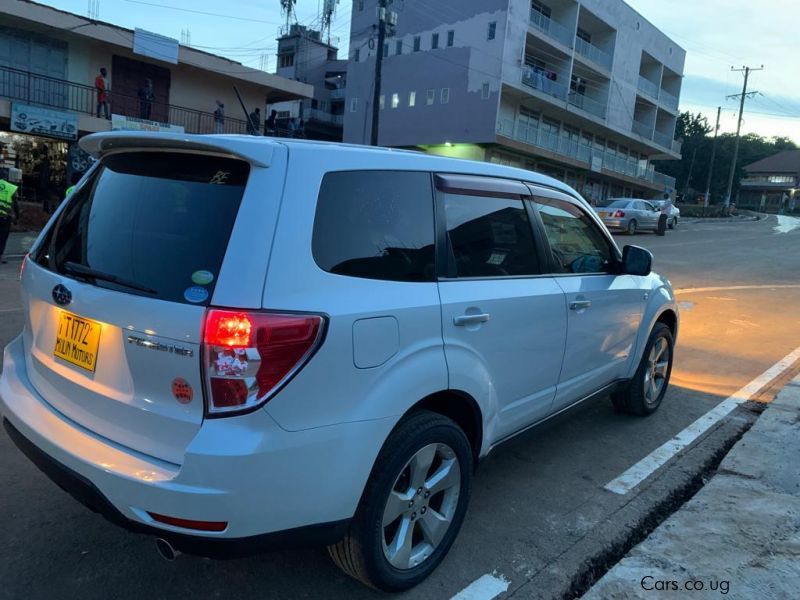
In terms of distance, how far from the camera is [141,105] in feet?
66.6

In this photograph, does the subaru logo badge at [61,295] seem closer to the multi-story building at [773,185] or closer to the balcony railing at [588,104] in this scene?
the balcony railing at [588,104]

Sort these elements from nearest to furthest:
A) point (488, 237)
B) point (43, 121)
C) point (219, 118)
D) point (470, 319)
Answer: point (470, 319)
point (488, 237)
point (43, 121)
point (219, 118)

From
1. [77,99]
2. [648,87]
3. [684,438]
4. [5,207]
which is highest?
[648,87]

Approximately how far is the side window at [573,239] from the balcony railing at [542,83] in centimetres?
3253

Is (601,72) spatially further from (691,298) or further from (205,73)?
(691,298)

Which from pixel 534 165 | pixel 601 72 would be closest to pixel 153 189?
pixel 534 165

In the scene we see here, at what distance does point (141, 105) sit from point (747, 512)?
69.7 ft

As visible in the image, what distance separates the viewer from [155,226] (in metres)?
2.40

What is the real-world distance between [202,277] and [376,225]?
0.75 m

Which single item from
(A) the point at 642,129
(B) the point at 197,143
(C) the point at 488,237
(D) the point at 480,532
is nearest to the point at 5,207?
(B) the point at 197,143

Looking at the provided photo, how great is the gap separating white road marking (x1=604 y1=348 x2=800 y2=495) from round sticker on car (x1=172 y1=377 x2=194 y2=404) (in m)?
2.70

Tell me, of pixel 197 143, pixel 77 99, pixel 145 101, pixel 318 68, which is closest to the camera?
pixel 197 143

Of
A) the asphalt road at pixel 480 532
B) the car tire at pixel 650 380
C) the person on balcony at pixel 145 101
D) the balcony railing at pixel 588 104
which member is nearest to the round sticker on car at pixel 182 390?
the asphalt road at pixel 480 532

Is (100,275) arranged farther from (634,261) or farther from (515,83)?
(515,83)
